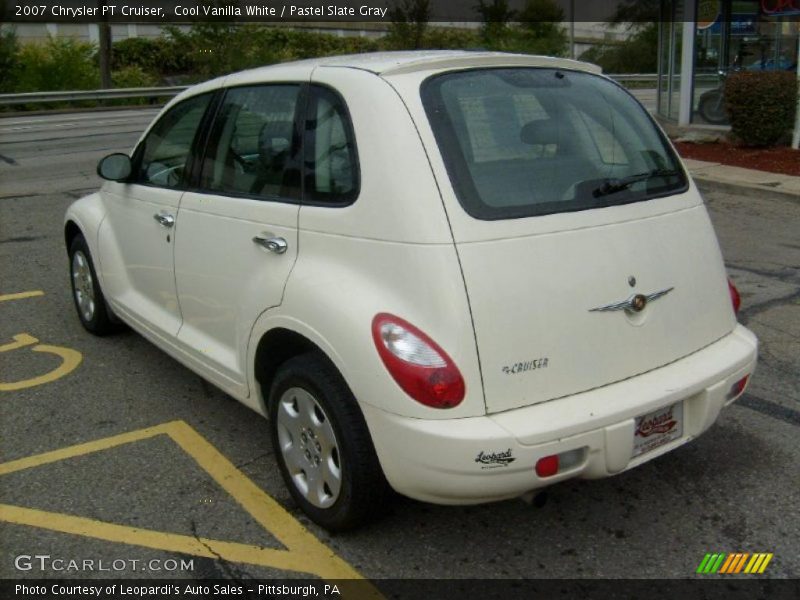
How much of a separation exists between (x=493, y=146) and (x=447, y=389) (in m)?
0.94

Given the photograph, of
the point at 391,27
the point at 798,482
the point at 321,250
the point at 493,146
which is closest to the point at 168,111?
the point at 321,250

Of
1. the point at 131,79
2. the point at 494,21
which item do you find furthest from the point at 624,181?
the point at 494,21

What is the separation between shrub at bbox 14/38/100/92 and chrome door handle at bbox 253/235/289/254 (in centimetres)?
2667

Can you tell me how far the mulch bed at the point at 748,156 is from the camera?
11.6m

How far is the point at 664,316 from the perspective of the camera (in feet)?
10.1

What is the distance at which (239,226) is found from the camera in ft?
11.5

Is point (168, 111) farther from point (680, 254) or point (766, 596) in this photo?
point (766, 596)

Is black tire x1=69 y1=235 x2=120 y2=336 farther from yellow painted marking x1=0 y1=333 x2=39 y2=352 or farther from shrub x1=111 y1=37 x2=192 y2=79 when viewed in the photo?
shrub x1=111 y1=37 x2=192 y2=79

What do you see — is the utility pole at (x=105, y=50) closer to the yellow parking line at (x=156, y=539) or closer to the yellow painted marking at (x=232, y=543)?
the yellow painted marking at (x=232, y=543)

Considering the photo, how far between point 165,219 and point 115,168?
2.20 feet

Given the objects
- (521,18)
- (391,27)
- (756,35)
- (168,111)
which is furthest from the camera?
(521,18)

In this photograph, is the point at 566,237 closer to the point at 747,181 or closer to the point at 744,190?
the point at 744,190

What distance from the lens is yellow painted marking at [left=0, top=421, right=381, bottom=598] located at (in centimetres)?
305

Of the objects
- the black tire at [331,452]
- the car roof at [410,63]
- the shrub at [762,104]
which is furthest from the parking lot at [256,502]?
the shrub at [762,104]
